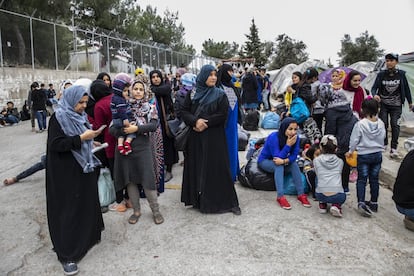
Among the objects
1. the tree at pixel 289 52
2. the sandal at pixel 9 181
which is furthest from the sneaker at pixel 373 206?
the tree at pixel 289 52

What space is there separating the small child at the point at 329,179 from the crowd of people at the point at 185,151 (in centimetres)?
1

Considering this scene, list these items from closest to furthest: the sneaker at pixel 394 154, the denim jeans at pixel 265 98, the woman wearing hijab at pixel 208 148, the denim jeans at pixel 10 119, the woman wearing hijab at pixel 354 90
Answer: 1. the woman wearing hijab at pixel 208 148
2. the woman wearing hijab at pixel 354 90
3. the sneaker at pixel 394 154
4. the denim jeans at pixel 10 119
5. the denim jeans at pixel 265 98

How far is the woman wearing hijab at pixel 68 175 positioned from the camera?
2684 mm

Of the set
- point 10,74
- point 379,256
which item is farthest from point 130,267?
point 10,74

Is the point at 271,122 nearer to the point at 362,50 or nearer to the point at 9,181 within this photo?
the point at 9,181

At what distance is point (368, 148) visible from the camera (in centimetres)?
374

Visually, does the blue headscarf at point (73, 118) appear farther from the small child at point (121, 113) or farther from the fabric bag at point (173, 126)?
the fabric bag at point (173, 126)

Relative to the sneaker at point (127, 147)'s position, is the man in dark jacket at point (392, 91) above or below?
above

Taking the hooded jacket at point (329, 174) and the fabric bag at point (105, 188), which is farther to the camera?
the fabric bag at point (105, 188)

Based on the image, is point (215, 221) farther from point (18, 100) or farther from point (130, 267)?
point (18, 100)

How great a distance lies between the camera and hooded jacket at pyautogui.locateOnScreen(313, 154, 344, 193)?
12.1 feet

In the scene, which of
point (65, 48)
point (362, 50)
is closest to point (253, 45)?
point (362, 50)

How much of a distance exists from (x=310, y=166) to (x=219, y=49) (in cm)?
6807

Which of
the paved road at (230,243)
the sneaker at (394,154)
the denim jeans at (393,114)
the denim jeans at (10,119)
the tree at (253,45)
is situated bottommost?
the paved road at (230,243)
